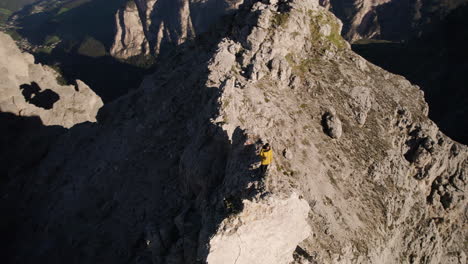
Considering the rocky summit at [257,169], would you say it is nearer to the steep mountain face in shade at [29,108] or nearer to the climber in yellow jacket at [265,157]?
the climber in yellow jacket at [265,157]

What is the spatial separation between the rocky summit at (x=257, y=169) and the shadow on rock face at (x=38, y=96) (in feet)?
77.0

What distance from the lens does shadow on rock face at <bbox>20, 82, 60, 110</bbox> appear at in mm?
55809

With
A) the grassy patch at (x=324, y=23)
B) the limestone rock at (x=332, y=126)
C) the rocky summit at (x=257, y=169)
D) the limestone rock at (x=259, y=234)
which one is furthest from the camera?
the grassy patch at (x=324, y=23)

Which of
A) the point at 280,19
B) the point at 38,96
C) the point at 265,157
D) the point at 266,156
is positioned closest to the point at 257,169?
the point at 265,157

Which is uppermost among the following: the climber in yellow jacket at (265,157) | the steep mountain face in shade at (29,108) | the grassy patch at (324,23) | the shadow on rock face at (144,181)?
the grassy patch at (324,23)

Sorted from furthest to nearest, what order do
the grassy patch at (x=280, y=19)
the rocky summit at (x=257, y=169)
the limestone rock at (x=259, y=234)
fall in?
the grassy patch at (x=280, y=19)
the rocky summit at (x=257, y=169)
the limestone rock at (x=259, y=234)

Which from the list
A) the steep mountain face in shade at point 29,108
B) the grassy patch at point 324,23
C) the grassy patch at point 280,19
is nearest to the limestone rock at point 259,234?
the grassy patch at point 280,19

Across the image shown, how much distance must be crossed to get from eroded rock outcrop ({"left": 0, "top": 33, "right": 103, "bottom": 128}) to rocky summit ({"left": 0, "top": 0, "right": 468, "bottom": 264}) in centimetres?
1829

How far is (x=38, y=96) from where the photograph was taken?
5700 cm

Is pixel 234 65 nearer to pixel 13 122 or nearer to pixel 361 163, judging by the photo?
pixel 361 163

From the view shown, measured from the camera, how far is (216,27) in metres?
35.0

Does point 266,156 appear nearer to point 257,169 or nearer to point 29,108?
point 257,169

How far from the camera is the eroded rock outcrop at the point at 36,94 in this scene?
50906 mm

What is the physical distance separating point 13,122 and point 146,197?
3660 cm
